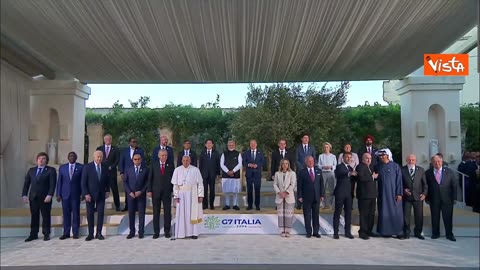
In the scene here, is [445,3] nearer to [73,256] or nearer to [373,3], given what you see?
[373,3]

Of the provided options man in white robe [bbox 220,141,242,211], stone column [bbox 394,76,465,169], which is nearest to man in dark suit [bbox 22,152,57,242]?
man in white robe [bbox 220,141,242,211]

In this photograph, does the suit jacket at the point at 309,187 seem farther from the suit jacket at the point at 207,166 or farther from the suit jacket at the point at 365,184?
the suit jacket at the point at 207,166

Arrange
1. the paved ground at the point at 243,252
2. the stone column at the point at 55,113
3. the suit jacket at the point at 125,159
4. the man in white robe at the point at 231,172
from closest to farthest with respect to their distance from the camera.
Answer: the paved ground at the point at 243,252 → the suit jacket at the point at 125,159 → the man in white robe at the point at 231,172 → the stone column at the point at 55,113

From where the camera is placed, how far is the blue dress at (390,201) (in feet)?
23.5

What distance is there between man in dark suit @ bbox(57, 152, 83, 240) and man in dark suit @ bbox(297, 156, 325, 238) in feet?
12.6

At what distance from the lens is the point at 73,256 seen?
595cm

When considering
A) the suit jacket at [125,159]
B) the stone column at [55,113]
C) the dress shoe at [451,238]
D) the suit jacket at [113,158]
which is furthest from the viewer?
the stone column at [55,113]

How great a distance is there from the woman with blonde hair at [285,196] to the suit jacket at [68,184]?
339cm

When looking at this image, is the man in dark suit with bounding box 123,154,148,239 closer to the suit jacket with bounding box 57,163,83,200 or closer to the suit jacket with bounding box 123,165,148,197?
the suit jacket with bounding box 123,165,148,197

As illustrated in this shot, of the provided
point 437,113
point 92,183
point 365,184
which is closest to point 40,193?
point 92,183

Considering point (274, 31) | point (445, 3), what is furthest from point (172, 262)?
point (445, 3)

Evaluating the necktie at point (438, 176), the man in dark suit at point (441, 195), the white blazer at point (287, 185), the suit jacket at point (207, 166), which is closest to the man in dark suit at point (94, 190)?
the suit jacket at point (207, 166)

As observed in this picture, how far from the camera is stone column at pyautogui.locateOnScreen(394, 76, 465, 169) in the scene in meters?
11.4

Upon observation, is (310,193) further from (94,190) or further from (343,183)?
(94,190)
